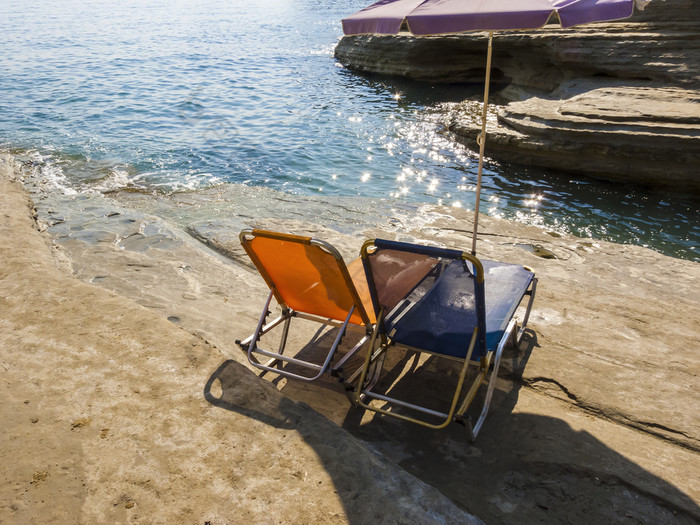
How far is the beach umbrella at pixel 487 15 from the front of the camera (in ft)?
16.1

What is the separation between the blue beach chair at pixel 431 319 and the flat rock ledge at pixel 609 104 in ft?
25.8

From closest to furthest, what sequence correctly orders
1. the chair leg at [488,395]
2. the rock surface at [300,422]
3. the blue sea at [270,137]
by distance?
the rock surface at [300,422]
the chair leg at [488,395]
the blue sea at [270,137]

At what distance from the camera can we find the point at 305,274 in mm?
3791

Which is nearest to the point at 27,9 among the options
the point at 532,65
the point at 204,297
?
the point at 532,65

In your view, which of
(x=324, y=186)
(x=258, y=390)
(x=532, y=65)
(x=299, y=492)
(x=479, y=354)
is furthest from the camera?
(x=532, y=65)

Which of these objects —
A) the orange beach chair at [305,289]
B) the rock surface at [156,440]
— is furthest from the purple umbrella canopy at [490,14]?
the rock surface at [156,440]

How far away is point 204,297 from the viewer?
5250mm

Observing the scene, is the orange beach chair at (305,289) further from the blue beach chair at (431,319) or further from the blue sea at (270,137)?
the blue sea at (270,137)

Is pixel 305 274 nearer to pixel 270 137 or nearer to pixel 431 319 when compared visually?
pixel 431 319

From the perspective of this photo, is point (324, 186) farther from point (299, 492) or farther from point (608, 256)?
point (299, 492)

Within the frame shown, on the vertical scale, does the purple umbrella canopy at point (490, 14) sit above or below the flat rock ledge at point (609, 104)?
above

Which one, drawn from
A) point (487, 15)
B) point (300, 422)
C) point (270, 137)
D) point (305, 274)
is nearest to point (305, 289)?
point (305, 274)

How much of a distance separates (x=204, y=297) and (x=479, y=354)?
2772mm

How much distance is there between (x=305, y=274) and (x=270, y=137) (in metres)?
10.9
